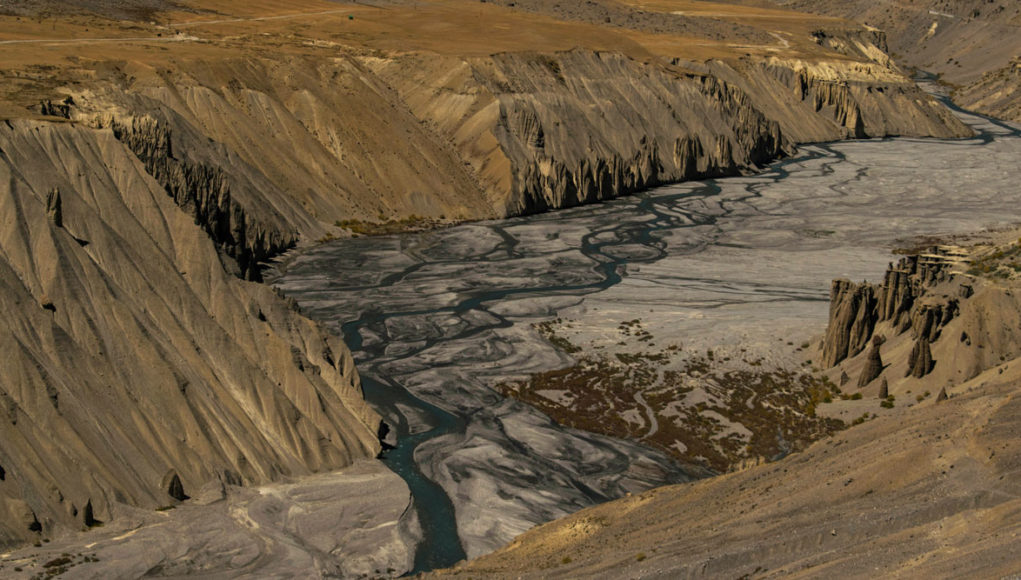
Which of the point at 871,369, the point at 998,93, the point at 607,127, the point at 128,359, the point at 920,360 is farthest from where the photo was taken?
the point at 998,93

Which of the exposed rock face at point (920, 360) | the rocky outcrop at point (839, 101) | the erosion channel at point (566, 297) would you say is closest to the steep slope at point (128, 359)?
the erosion channel at point (566, 297)

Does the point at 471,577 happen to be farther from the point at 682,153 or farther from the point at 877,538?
the point at 682,153

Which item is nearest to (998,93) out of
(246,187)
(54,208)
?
(246,187)

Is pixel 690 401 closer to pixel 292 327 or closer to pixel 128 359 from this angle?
pixel 292 327

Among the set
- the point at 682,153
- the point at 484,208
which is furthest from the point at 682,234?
the point at 682,153

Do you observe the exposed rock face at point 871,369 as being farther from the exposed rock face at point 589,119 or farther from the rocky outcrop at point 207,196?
the exposed rock face at point 589,119

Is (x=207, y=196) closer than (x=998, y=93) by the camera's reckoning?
Yes
